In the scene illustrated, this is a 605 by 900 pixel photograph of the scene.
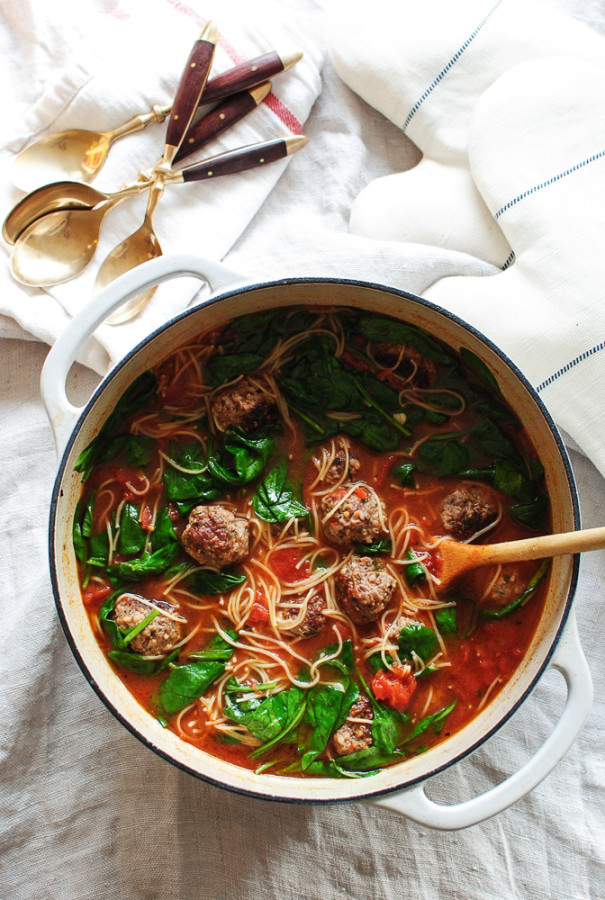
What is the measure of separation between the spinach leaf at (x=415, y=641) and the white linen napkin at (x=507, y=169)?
4.28 feet

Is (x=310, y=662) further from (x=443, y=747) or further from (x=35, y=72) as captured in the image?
(x=35, y=72)

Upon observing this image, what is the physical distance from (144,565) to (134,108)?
2567 millimetres

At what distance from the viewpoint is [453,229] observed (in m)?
4.25

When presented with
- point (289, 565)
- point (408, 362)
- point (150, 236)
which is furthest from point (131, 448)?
point (408, 362)

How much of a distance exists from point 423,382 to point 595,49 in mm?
2060

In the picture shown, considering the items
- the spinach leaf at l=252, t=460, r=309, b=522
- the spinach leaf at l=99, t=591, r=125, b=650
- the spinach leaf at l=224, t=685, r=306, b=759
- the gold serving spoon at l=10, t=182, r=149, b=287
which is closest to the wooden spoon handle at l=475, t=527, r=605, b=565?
the spinach leaf at l=252, t=460, r=309, b=522

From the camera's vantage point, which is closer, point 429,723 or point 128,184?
point 429,723

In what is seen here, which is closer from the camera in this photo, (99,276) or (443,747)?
(443,747)

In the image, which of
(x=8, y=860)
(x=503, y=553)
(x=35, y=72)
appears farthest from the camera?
(x=35, y=72)

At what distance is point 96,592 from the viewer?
404 cm

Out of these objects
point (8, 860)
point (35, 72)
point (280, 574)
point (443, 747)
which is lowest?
point (443, 747)

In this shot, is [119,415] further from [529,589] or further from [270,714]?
[529,589]

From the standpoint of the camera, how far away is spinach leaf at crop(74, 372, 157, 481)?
394 cm

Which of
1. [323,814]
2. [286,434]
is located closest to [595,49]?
[286,434]
